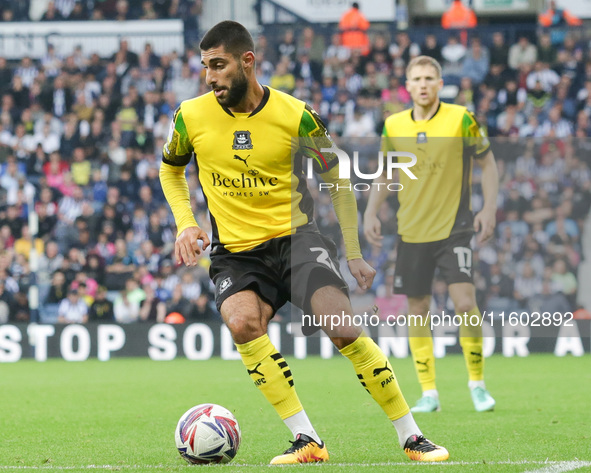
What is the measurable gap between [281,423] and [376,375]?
2361 millimetres

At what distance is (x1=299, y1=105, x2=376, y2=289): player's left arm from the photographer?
5.70 m

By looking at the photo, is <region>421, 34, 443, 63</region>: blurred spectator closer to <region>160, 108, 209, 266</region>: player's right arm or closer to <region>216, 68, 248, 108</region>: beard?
<region>160, 108, 209, 266</region>: player's right arm

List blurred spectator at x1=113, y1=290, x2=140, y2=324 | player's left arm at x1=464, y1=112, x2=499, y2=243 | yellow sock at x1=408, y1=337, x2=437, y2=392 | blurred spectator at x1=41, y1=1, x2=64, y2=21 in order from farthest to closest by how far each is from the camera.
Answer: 1. blurred spectator at x1=41, y1=1, x2=64, y2=21
2. blurred spectator at x1=113, y1=290, x2=140, y2=324
3. yellow sock at x1=408, y1=337, x2=437, y2=392
4. player's left arm at x1=464, y1=112, x2=499, y2=243

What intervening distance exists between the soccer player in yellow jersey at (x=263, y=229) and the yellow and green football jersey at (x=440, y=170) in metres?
2.61

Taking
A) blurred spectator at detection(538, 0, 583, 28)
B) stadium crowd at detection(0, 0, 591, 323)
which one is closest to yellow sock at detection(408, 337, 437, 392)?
stadium crowd at detection(0, 0, 591, 323)

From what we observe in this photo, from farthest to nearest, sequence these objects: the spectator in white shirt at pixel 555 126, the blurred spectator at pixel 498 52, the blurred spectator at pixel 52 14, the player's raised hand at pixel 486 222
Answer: the blurred spectator at pixel 52 14
the blurred spectator at pixel 498 52
the spectator in white shirt at pixel 555 126
the player's raised hand at pixel 486 222

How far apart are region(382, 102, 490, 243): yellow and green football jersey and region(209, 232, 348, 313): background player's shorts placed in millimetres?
2777

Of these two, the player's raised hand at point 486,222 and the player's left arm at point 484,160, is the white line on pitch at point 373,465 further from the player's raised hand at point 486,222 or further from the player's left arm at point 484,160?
the player's left arm at point 484,160

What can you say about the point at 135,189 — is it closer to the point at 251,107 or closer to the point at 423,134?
the point at 423,134

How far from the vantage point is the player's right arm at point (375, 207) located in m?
8.01

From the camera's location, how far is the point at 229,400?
9547 mm

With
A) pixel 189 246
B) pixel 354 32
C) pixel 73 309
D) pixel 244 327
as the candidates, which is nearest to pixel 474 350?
pixel 244 327

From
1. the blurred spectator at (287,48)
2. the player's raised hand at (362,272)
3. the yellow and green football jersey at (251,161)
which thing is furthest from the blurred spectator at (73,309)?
the player's raised hand at (362,272)

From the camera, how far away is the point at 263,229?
566 cm
